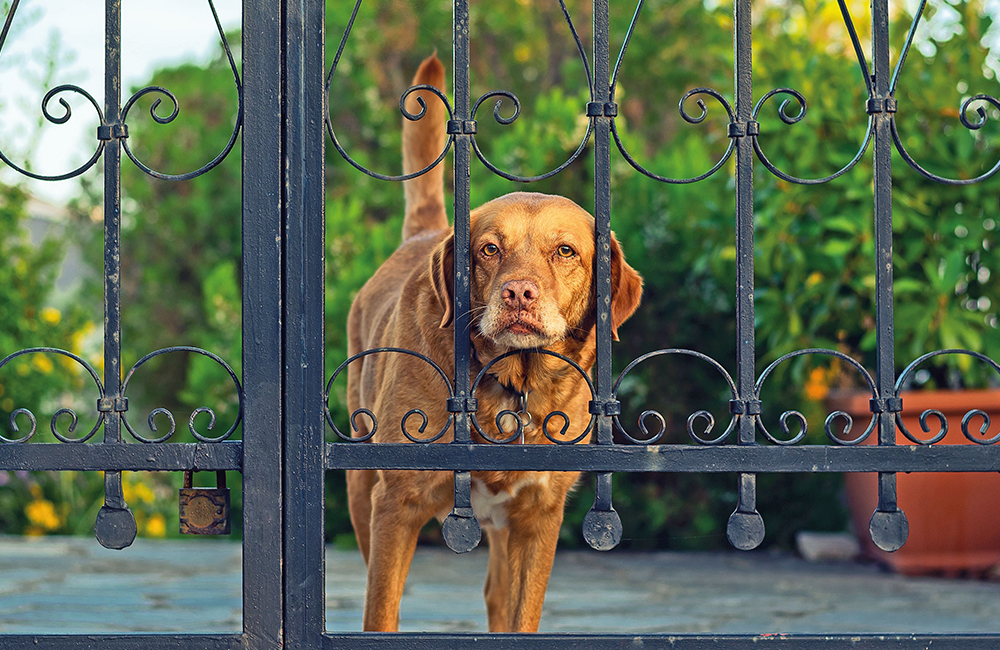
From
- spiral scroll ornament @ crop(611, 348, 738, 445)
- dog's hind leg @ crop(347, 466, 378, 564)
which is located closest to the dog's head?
spiral scroll ornament @ crop(611, 348, 738, 445)

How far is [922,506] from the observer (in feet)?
15.6

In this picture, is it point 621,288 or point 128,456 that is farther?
point 621,288

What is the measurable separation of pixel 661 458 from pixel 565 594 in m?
2.42

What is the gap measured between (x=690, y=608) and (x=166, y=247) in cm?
556

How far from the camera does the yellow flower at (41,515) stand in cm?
628

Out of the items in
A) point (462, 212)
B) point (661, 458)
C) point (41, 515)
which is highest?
point (462, 212)

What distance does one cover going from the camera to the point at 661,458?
2.27 metres

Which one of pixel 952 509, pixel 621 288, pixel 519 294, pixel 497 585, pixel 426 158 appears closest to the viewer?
pixel 519 294

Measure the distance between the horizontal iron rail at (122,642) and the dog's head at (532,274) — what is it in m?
0.99

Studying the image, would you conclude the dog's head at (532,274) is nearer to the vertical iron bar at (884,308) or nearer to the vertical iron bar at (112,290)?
the vertical iron bar at (884,308)

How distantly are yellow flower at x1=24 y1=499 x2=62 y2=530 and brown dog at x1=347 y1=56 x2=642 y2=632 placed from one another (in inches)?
161

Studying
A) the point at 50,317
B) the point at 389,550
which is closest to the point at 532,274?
the point at 389,550

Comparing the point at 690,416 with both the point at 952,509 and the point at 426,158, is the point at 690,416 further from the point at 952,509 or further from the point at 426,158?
the point at 952,509

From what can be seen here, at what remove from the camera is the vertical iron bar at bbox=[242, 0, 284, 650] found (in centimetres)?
220
